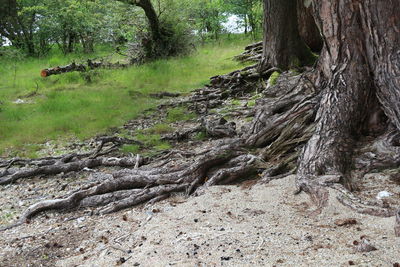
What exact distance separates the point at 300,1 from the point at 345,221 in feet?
25.9

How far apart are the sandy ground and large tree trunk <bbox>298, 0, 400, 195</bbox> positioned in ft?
1.64

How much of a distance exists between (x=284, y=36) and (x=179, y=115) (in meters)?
3.18

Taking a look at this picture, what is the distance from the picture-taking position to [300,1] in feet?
33.3

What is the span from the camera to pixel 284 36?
9555 millimetres

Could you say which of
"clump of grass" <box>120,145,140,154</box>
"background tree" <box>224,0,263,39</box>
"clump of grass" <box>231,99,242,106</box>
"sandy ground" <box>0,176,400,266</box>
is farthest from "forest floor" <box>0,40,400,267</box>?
"background tree" <box>224,0,263,39</box>

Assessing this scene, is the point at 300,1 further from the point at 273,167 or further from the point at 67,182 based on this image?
the point at 67,182

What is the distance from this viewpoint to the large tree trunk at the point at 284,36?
9.34m

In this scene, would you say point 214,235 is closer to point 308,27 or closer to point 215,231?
point 215,231

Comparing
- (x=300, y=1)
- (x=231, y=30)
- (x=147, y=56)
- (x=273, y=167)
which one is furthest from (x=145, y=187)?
(x=231, y=30)

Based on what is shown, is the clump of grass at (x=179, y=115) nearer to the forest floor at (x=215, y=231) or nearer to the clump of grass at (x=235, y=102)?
the clump of grass at (x=235, y=102)

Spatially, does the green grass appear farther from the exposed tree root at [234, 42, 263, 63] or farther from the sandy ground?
the sandy ground

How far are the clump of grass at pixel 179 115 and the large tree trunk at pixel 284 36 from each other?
2.47 meters

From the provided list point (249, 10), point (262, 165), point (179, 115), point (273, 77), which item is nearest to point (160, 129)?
point (179, 115)

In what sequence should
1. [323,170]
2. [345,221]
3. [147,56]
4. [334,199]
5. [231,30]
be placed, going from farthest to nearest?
[231,30]
[147,56]
[323,170]
[334,199]
[345,221]
